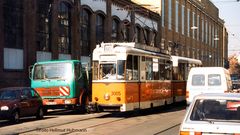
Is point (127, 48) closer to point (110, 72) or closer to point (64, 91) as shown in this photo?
point (110, 72)

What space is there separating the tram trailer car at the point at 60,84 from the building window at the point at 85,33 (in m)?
14.9

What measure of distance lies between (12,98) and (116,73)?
447 centimetres

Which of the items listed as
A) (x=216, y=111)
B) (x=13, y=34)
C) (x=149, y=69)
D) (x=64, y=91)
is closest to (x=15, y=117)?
(x=64, y=91)

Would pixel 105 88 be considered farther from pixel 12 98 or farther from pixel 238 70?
pixel 238 70

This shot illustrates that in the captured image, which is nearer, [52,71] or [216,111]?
[216,111]

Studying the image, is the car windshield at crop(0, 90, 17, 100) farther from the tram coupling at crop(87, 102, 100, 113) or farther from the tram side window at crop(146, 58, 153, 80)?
the tram side window at crop(146, 58, 153, 80)

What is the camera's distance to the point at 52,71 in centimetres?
Answer: 2455

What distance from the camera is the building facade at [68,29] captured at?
29.9m

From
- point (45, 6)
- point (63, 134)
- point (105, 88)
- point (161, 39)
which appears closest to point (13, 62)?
point (45, 6)

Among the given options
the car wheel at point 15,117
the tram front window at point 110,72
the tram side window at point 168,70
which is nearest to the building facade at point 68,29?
the tram side window at point 168,70

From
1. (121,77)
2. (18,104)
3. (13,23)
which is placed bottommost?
(18,104)

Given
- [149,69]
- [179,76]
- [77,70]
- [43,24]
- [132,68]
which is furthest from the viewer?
[43,24]

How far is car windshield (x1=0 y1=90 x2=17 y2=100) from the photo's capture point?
67.3 feet

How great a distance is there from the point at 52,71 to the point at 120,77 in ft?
13.8
